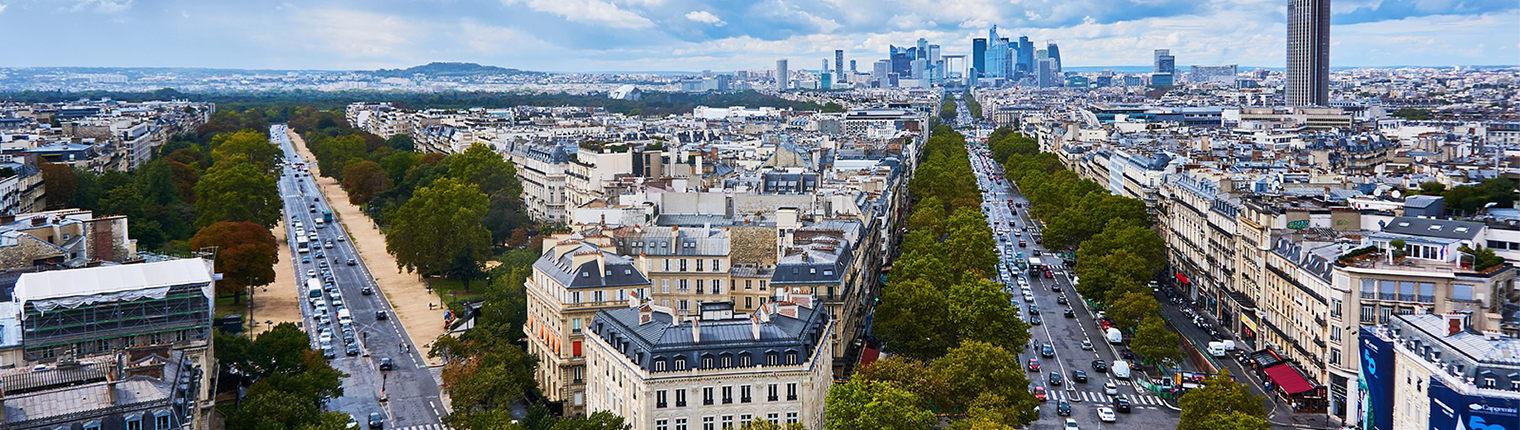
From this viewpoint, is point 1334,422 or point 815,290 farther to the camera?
point 815,290

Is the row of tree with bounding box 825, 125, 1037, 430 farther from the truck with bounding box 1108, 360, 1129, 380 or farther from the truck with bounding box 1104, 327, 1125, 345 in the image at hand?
the truck with bounding box 1104, 327, 1125, 345

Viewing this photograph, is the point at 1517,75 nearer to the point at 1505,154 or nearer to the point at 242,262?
the point at 1505,154

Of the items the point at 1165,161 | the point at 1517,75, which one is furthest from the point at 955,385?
the point at 1517,75

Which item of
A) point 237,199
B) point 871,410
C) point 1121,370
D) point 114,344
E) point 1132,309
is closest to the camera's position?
point 871,410

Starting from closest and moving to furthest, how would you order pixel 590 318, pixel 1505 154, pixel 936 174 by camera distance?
pixel 590 318 → pixel 1505 154 → pixel 936 174

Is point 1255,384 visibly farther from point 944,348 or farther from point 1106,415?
point 944,348

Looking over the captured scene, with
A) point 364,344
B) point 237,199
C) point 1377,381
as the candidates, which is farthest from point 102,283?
point 237,199

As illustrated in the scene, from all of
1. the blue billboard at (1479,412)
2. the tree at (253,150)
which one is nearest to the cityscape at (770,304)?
the blue billboard at (1479,412)
